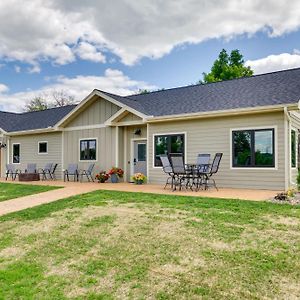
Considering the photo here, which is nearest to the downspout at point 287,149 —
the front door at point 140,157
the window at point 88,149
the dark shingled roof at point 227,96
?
the dark shingled roof at point 227,96

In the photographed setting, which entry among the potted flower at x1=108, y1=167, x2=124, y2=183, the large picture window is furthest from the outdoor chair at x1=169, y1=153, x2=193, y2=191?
the large picture window

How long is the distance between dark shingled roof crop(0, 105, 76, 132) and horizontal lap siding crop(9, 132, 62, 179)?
1.98 feet

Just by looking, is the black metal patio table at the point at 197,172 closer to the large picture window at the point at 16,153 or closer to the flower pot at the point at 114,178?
the flower pot at the point at 114,178

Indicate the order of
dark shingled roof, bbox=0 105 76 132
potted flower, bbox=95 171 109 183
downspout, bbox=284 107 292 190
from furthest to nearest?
dark shingled roof, bbox=0 105 76 132, potted flower, bbox=95 171 109 183, downspout, bbox=284 107 292 190

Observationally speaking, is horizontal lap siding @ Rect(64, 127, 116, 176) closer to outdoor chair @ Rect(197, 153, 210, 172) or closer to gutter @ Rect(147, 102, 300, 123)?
gutter @ Rect(147, 102, 300, 123)

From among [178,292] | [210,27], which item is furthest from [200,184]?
[210,27]

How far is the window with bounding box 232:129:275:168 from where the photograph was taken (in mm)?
9945

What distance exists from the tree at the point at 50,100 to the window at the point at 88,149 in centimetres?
2710

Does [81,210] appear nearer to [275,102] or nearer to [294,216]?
[294,216]

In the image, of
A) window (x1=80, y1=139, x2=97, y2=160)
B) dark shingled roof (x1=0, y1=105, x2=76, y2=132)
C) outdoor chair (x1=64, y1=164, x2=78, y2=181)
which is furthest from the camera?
dark shingled roof (x1=0, y1=105, x2=76, y2=132)

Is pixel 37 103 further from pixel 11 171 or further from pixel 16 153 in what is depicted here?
pixel 11 171

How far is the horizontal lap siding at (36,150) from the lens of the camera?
1608cm

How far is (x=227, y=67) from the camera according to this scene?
1220 inches

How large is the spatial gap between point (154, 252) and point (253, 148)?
6.63 meters
